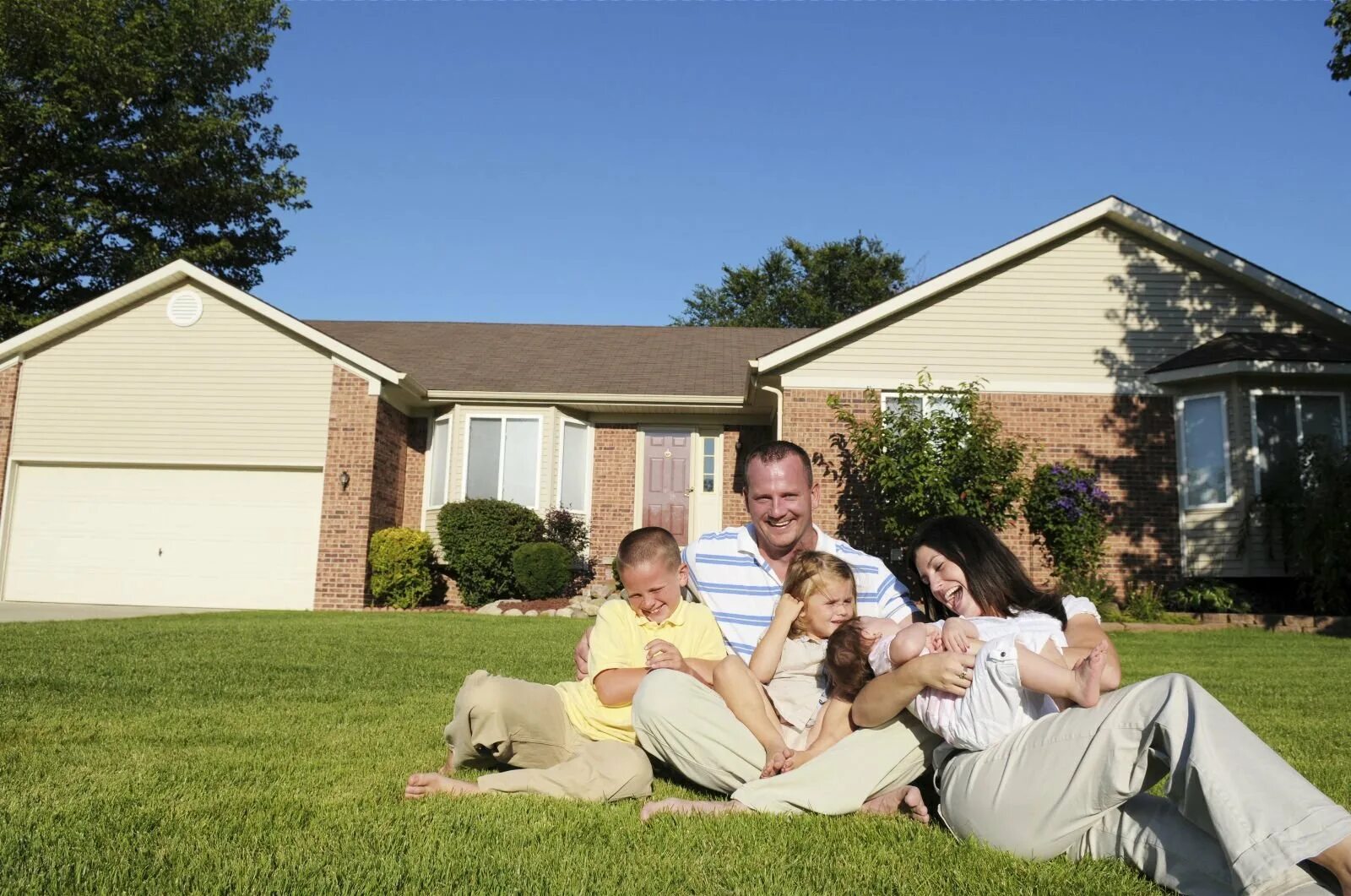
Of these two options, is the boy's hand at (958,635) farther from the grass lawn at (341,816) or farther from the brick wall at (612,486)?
the brick wall at (612,486)

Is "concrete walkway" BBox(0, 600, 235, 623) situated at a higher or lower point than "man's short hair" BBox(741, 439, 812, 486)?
lower

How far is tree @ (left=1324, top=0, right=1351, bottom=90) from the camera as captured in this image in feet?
44.9

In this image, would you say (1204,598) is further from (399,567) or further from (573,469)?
(399,567)

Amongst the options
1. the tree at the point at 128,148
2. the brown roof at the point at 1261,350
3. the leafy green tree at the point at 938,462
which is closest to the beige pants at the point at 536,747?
the leafy green tree at the point at 938,462

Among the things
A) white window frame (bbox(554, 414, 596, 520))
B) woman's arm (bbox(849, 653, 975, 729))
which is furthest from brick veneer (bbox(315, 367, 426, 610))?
woman's arm (bbox(849, 653, 975, 729))

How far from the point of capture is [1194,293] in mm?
14055

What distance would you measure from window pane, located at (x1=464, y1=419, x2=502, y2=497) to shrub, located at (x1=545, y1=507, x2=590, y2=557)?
3.65 feet

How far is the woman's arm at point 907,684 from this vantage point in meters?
2.79

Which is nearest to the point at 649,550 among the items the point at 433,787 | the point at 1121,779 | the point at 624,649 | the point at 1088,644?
the point at 624,649

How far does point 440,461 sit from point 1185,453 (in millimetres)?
11124

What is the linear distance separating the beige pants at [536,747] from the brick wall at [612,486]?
12678 millimetres

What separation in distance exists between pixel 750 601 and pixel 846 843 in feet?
4.03

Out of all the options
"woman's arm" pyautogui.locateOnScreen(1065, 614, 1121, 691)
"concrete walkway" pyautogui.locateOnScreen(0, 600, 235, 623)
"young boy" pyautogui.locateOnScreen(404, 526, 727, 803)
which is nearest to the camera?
"woman's arm" pyautogui.locateOnScreen(1065, 614, 1121, 691)

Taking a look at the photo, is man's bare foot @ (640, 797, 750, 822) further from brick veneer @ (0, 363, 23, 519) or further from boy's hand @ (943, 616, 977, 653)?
brick veneer @ (0, 363, 23, 519)
